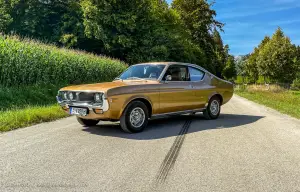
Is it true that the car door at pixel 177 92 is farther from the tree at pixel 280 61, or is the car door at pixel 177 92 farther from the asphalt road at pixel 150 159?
the tree at pixel 280 61

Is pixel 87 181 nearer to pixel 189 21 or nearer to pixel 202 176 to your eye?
pixel 202 176

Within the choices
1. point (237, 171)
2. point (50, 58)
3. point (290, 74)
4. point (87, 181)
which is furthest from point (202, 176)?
point (290, 74)

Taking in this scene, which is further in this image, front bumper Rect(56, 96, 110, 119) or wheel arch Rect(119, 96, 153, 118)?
wheel arch Rect(119, 96, 153, 118)

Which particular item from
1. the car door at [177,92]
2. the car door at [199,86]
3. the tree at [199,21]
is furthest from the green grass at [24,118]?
the tree at [199,21]

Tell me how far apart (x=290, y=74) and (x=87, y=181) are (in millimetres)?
36912

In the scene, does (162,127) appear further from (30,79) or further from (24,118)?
(30,79)

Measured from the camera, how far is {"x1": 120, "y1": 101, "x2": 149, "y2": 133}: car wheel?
628 cm

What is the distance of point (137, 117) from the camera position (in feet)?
21.5

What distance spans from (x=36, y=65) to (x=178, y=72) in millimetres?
7353

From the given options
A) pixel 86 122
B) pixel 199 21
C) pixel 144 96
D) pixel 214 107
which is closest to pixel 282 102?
pixel 214 107

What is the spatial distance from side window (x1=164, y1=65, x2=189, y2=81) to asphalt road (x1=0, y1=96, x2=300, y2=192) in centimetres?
140

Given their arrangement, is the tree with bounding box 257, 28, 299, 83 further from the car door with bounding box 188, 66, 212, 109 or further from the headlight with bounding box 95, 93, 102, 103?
the headlight with bounding box 95, 93, 102, 103

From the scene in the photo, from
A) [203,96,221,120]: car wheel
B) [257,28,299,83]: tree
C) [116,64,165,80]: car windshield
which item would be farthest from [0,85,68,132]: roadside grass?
[257,28,299,83]: tree

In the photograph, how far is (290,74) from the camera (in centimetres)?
3559
